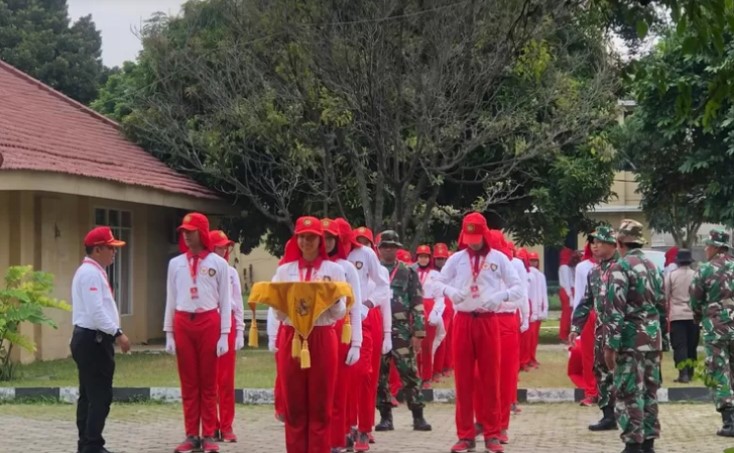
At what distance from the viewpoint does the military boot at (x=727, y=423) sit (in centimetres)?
1186

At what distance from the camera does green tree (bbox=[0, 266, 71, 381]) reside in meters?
16.3

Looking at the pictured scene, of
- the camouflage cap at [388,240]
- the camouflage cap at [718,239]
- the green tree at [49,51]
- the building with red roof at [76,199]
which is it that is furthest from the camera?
the green tree at [49,51]

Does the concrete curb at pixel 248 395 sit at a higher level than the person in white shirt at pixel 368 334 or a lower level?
lower

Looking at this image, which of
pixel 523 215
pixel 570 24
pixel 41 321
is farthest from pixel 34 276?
pixel 523 215

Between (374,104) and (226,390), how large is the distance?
30.8ft

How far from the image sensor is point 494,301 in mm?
10812

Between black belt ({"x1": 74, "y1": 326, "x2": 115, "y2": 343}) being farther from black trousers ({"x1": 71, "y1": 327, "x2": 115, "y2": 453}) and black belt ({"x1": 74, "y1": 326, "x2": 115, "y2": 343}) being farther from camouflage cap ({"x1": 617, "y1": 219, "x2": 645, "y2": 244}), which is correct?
camouflage cap ({"x1": 617, "y1": 219, "x2": 645, "y2": 244})

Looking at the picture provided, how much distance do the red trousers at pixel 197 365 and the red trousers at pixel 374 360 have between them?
1.43 m

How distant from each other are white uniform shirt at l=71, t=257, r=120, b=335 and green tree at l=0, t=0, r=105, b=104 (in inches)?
1677

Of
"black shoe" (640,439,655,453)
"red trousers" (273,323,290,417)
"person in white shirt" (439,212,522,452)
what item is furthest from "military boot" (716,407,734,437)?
"red trousers" (273,323,290,417)

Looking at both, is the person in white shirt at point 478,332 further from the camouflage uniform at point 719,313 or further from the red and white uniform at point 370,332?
the camouflage uniform at point 719,313

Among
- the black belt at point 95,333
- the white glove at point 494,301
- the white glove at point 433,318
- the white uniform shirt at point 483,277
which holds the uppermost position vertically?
the white uniform shirt at point 483,277

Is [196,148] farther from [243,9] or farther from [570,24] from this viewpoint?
[570,24]

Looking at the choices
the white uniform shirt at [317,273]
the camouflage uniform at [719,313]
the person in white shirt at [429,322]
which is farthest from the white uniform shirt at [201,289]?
the person in white shirt at [429,322]
